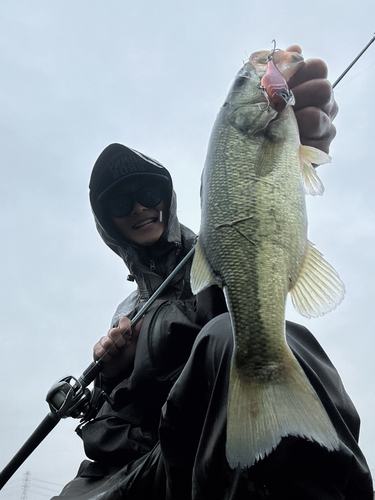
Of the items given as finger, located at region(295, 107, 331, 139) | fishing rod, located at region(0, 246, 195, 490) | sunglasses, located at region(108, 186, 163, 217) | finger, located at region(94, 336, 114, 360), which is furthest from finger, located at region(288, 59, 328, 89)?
finger, located at region(94, 336, 114, 360)

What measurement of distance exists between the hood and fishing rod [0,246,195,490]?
0.35 meters

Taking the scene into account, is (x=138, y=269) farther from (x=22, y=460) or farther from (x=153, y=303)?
(x=22, y=460)

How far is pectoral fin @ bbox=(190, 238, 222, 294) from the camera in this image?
5.64ft

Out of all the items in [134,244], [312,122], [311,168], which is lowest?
[311,168]

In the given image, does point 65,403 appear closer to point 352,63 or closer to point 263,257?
point 263,257

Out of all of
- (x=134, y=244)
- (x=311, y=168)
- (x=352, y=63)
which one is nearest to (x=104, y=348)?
(x=134, y=244)

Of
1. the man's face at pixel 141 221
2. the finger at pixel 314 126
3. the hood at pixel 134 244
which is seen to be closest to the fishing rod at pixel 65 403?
the hood at pixel 134 244

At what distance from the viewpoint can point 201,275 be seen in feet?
5.76

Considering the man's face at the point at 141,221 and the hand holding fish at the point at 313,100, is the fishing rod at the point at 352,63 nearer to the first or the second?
the hand holding fish at the point at 313,100

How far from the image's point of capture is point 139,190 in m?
3.33

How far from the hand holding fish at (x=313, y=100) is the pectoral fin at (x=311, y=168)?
387 mm

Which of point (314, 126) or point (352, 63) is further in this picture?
point (352, 63)

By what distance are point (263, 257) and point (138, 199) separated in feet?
6.05

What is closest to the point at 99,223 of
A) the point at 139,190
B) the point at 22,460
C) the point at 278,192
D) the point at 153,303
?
the point at 139,190
